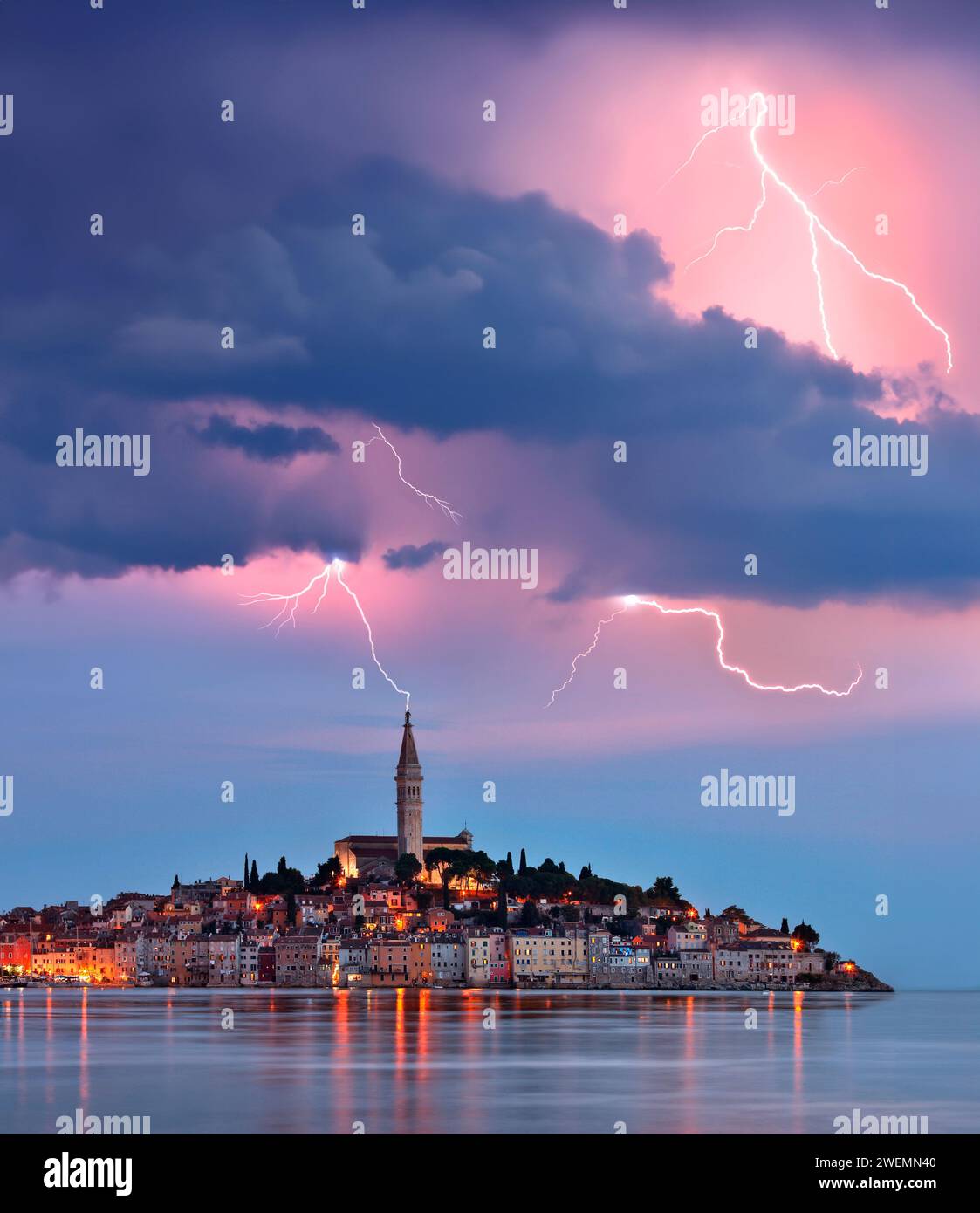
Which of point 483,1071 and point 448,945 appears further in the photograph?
point 448,945

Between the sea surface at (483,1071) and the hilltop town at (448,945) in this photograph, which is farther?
the hilltop town at (448,945)

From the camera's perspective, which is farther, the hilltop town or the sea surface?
the hilltop town
